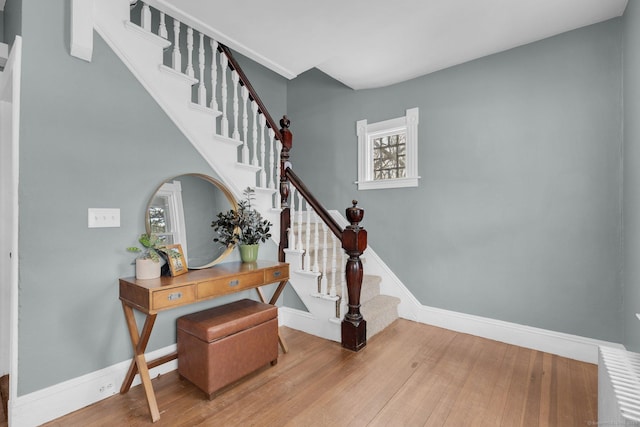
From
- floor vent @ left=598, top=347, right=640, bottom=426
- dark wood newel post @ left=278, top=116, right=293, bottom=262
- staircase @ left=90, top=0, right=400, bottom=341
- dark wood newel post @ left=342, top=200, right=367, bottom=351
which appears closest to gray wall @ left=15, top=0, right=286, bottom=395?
staircase @ left=90, top=0, right=400, bottom=341

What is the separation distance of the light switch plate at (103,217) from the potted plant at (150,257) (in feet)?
0.63

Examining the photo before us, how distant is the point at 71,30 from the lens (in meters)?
1.78

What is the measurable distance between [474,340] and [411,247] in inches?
41.4

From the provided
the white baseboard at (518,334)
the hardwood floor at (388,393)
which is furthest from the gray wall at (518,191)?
the hardwood floor at (388,393)

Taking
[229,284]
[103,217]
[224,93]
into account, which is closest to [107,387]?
[229,284]

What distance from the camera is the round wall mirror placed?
2205mm

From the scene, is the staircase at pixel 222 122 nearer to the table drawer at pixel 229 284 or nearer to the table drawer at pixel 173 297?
the table drawer at pixel 229 284

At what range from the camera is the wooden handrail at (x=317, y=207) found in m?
2.75

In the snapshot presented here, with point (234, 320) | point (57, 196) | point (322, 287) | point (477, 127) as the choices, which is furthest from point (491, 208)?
point (57, 196)

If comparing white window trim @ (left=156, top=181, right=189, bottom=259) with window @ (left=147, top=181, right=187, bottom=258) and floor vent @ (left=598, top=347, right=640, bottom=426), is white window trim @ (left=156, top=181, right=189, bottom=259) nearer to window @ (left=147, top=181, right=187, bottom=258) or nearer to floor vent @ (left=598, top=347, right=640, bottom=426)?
window @ (left=147, top=181, right=187, bottom=258)

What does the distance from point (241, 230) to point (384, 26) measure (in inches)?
80.1

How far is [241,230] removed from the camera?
8.42 ft

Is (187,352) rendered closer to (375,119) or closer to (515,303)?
(515,303)

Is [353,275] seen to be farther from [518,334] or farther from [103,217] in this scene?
[103,217]
